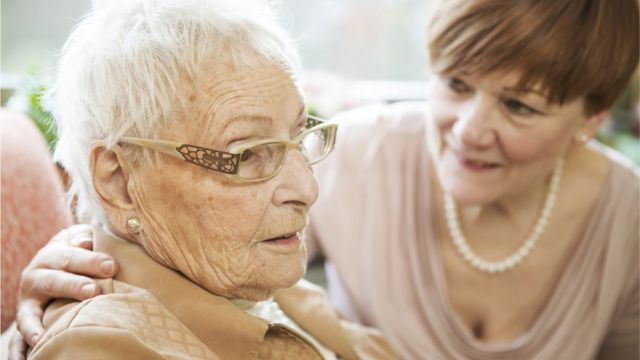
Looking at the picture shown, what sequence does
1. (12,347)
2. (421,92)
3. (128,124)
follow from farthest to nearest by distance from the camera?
(421,92) → (12,347) → (128,124)

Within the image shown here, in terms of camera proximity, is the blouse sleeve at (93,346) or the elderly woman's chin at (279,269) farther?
the elderly woman's chin at (279,269)

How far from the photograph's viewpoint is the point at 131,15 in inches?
49.2

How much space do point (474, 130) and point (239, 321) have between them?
A: 0.87 metres

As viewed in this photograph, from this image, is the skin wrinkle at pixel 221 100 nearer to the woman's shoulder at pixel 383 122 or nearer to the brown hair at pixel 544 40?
the brown hair at pixel 544 40

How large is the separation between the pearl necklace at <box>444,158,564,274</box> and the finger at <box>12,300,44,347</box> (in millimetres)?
1232

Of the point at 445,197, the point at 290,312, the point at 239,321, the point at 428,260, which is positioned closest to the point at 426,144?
the point at 445,197

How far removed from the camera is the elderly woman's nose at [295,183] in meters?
1.28

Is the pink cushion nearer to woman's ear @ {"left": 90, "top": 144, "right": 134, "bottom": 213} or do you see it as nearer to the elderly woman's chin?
woman's ear @ {"left": 90, "top": 144, "right": 134, "bottom": 213}

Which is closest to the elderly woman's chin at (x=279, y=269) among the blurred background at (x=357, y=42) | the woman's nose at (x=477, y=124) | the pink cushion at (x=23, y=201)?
the pink cushion at (x=23, y=201)

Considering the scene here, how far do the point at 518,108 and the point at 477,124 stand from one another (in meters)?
0.11

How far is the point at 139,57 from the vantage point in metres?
1.21

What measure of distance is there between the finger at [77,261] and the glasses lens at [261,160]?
0.28 metres

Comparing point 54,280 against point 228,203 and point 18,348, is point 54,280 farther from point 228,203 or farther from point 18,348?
point 228,203

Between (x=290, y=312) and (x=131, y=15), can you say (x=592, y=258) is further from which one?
(x=131, y=15)
